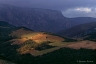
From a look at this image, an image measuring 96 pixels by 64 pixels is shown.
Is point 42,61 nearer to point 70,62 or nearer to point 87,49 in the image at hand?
point 70,62

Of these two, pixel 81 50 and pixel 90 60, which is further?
pixel 81 50

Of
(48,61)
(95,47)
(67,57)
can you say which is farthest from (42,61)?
(95,47)

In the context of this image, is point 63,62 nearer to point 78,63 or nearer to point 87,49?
point 78,63

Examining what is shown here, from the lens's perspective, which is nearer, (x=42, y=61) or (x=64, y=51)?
(x=42, y=61)

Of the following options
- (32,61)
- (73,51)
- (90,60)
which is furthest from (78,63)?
(73,51)

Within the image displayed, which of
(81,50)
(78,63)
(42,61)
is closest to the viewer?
(78,63)

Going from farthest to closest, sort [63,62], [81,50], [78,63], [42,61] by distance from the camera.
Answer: [81,50]
[42,61]
[63,62]
[78,63]

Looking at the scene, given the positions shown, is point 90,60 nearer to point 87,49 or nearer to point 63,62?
point 63,62

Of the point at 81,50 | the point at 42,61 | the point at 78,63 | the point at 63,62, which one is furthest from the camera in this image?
the point at 81,50
